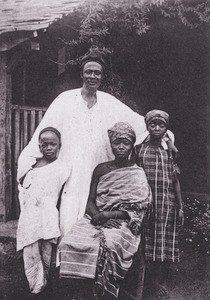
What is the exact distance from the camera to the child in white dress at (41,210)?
12.7ft

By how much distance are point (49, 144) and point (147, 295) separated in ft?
5.76

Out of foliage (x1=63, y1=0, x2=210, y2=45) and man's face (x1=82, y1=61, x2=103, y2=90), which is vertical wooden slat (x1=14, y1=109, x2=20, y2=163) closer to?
foliage (x1=63, y1=0, x2=210, y2=45)

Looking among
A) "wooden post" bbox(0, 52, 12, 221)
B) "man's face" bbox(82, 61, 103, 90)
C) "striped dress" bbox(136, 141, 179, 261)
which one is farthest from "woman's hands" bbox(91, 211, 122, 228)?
"wooden post" bbox(0, 52, 12, 221)

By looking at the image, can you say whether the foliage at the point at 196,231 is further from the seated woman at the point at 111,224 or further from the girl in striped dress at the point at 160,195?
the seated woman at the point at 111,224

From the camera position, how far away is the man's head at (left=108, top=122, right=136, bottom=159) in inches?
150

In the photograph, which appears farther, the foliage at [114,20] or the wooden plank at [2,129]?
the wooden plank at [2,129]

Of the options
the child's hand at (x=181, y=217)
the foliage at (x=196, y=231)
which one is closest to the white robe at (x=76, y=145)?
the child's hand at (x=181, y=217)

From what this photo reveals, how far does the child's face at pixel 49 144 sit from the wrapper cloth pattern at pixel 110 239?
0.51 metres

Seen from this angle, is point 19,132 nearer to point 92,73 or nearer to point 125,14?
point 125,14

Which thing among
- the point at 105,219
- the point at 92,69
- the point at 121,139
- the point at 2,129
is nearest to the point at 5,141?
the point at 2,129

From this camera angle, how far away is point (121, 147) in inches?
151

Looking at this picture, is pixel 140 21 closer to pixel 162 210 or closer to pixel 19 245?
pixel 162 210

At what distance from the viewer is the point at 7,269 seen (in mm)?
4840

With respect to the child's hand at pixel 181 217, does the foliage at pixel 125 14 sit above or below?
above
